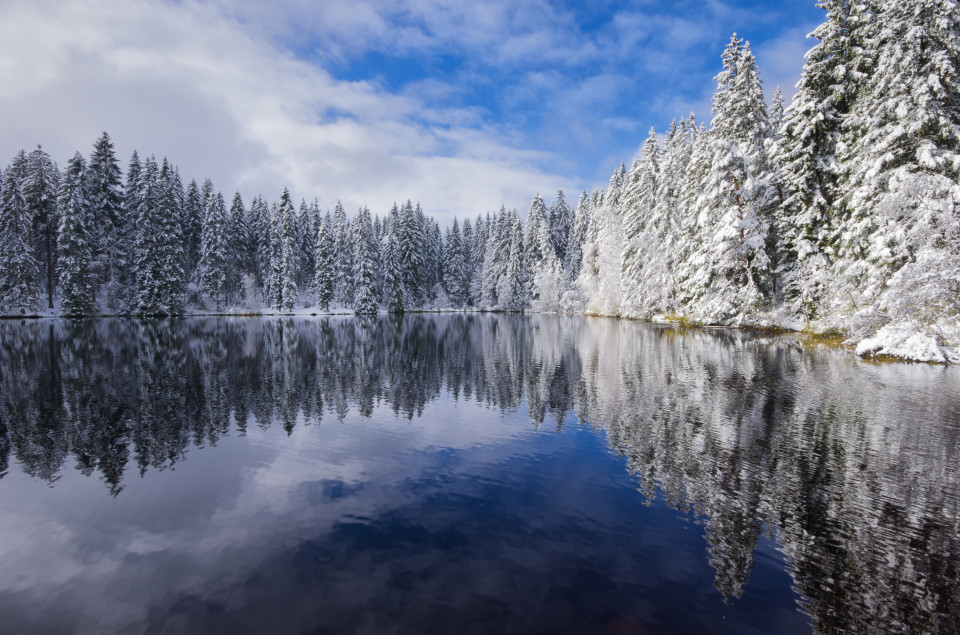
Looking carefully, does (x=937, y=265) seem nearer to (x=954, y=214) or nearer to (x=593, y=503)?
(x=954, y=214)

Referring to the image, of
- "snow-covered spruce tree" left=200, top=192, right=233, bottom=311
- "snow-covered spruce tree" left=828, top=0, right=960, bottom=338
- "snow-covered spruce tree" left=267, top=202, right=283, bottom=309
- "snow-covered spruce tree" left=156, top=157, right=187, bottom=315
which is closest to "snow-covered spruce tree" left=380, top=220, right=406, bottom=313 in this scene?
"snow-covered spruce tree" left=267, top=202, right=283, bottom=309

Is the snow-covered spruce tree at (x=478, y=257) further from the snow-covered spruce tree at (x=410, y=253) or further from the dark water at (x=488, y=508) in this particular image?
the dark water at (x=488, y=508)

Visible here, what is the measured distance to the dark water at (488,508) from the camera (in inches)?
217

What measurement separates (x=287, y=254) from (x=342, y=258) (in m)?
8.65

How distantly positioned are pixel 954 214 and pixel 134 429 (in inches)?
1149

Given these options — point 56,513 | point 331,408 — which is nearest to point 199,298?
point 331,408

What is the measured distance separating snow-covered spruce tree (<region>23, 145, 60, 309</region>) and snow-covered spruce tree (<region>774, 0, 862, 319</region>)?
7553 cm

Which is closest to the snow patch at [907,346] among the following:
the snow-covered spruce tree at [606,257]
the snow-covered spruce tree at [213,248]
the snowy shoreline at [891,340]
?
the snowy shoreline at [891,340]

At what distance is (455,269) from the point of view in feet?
304

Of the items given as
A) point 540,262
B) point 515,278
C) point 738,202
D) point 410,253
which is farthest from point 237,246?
point 738,202

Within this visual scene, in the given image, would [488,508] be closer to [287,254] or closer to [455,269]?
[287,254]

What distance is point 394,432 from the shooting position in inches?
498

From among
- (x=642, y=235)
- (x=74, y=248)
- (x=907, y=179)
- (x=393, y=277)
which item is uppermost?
(x=642, y=235)

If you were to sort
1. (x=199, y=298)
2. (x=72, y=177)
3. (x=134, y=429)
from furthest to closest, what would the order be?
(x=199, y=298)
(x=72, y=177)
(x=134, y=429)
